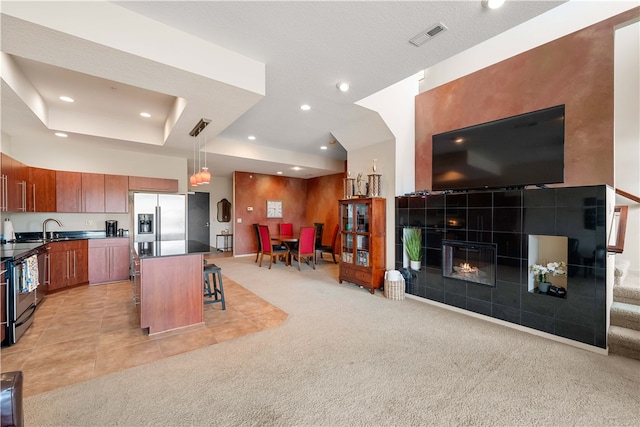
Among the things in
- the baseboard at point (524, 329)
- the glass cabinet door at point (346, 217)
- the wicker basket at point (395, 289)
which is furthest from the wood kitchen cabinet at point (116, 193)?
the baseboard at point (524, 329)

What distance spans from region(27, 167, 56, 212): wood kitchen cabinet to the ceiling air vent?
19.2 feet

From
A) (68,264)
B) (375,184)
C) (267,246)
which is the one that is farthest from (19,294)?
(375,184)

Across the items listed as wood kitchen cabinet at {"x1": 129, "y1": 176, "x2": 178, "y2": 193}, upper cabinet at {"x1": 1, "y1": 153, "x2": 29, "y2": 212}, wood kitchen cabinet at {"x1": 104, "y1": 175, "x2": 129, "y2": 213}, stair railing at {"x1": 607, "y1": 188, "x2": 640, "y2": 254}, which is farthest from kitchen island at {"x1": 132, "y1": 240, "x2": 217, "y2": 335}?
stair railing at {"x1": 607, "y1": 188, "x2": 640, "y2": 254}

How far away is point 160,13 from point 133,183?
4132mm

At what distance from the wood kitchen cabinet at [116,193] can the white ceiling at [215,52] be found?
1109 mm

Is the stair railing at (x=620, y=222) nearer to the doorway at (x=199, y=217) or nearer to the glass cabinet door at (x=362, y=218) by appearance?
the glass cabinet door at (x=362, y=218)

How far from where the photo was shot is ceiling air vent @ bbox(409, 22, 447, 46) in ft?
6.98

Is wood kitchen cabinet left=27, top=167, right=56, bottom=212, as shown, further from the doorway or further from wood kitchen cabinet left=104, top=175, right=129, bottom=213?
the doorway

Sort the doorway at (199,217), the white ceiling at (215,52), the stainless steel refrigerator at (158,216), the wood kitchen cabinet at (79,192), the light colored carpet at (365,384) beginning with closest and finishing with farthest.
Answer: the light colored carpet at (365,384)
the white ceiling at (215,52)
the wood kitchen cabinet at (79,192)
the stainless steel refrigerator at (158,216)
the doorway at (199,217)

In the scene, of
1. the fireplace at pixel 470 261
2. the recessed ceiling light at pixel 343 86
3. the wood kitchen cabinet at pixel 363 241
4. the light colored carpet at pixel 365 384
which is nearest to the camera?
the light colored carpet at pixel 365 384

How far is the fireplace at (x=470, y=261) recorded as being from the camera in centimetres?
329

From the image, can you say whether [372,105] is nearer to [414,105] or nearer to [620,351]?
[414,105]

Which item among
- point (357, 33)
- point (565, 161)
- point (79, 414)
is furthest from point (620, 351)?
point (79, 414)

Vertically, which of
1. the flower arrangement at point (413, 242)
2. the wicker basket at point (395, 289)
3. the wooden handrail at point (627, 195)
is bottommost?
the wicker basket at point (395, 289)
